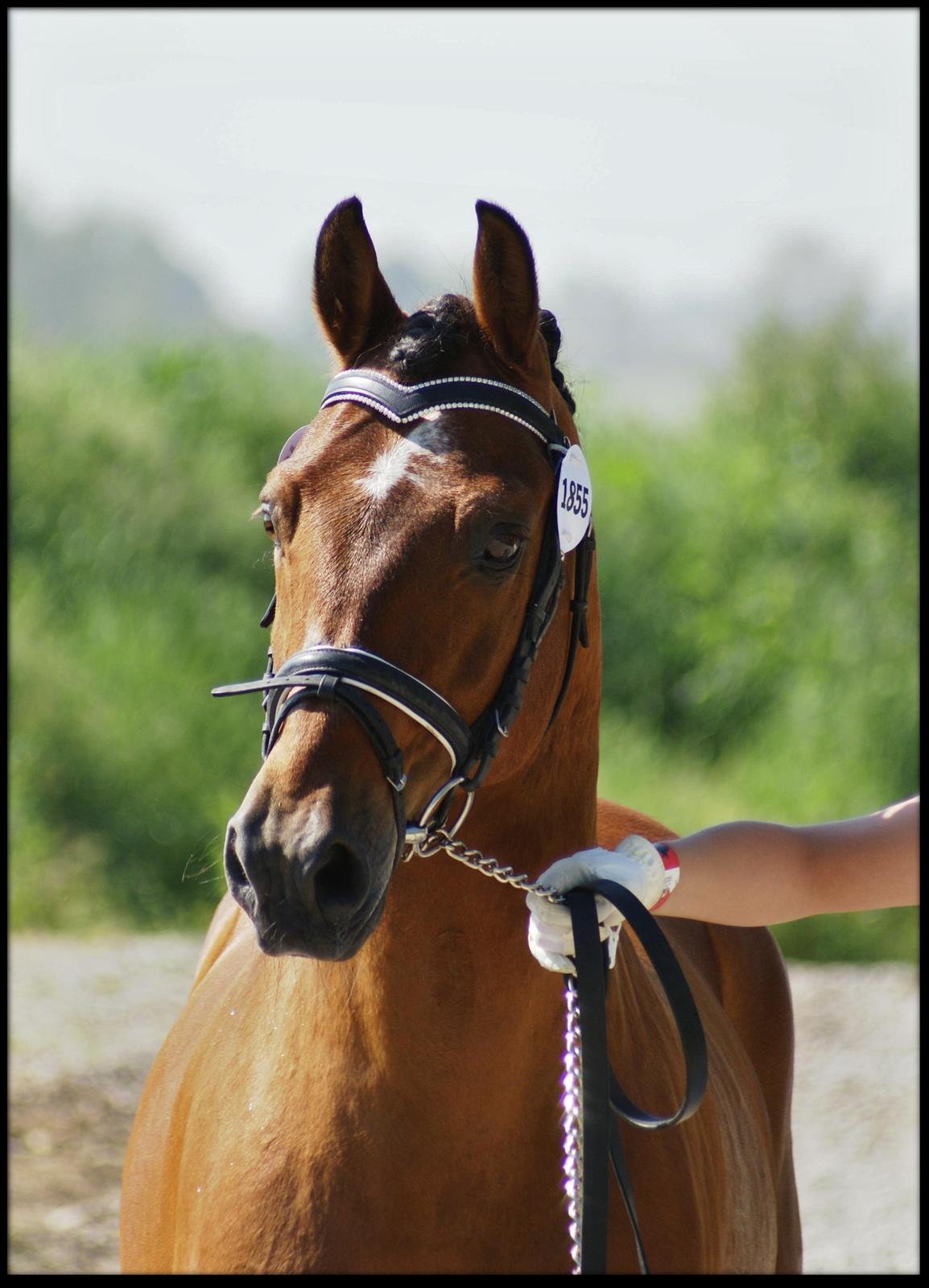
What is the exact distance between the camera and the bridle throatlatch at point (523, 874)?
2.01 m

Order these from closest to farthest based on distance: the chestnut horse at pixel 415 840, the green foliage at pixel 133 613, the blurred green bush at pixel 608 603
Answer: the chestnut horse at pixel 415 840
the green foliage at pixel 133 613
the blurred green bush at pixel 608 603

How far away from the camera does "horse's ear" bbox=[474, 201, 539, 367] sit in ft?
7.11

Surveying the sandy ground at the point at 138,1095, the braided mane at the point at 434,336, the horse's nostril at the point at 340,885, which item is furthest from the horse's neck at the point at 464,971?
the sandy ground at the point at 138,1095

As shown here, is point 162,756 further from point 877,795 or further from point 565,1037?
point 565,1037

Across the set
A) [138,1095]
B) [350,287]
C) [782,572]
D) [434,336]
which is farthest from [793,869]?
[782,572]

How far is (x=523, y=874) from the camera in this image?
2.22 m

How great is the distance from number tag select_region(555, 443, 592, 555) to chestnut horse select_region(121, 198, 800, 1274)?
0.02 metres

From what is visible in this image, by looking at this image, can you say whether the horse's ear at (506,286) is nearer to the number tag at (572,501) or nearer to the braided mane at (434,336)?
the braided mane at (434,336)

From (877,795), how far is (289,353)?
11.3 m

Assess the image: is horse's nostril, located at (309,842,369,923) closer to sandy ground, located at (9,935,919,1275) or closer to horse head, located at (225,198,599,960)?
horse head, located at (225,198,599,960)

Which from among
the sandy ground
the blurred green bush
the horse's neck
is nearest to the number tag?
the horse's neck

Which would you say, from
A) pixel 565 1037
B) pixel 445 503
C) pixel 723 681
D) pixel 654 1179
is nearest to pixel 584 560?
pixel 445 503

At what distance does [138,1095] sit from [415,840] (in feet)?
17.3

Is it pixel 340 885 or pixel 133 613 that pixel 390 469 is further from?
pixel 133 613
